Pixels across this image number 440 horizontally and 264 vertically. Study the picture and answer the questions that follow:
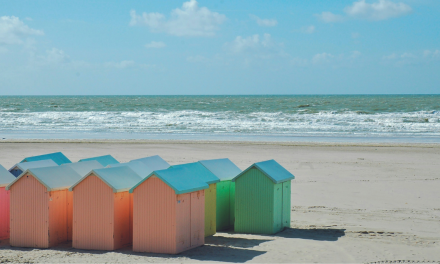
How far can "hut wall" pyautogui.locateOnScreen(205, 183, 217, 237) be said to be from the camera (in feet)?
28.9

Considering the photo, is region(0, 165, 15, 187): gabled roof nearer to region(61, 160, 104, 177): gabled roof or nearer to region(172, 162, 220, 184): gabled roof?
region(61, 160, 104, 177): gabled roof

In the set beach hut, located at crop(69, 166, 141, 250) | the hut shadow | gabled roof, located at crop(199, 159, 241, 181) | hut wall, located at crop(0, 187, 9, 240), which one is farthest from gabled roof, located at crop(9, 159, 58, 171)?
the hut shadow

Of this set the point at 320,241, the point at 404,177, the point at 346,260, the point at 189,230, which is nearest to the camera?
the point at 346,260

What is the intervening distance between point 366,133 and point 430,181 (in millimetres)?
18908

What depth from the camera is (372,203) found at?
1176cm

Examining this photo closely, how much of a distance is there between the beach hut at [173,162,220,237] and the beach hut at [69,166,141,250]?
1143 millimetres

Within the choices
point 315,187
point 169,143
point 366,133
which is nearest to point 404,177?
point 315,187

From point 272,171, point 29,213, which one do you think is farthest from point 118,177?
point 272,171

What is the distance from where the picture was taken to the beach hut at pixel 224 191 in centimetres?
941

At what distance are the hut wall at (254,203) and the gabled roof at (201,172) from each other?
22.1 inches

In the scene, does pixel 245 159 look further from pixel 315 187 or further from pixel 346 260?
pixel 346 260

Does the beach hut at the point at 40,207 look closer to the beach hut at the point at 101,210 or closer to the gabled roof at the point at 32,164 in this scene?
the beach hut at the point at 101,210

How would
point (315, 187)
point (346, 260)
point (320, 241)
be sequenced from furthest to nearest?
1. point (315, 187)
2. point (320, 241)
3. point (346, 260)

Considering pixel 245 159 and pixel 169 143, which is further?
pixel 169 143
